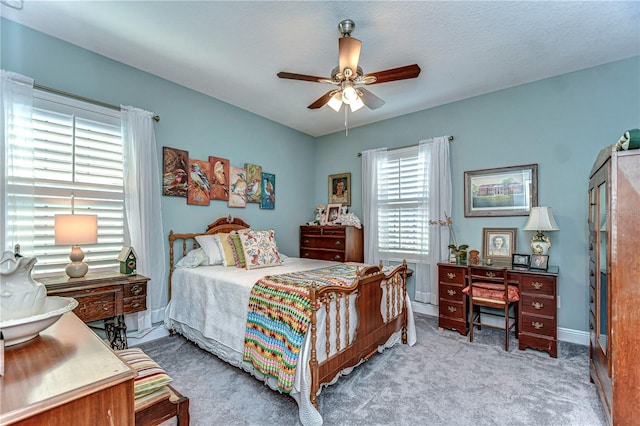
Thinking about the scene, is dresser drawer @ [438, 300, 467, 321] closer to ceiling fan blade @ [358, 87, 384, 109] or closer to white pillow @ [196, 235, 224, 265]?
ceiling fan blade @ [358, 87, 384, 109]

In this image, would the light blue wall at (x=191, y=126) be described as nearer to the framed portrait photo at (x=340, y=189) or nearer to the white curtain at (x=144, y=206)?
the white curtain at (x=144, y=206)

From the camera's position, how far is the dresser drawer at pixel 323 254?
445 centimetres

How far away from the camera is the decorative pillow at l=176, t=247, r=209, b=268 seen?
10.9 ft

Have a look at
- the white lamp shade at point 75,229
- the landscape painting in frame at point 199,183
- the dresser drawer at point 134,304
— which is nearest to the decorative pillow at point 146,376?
the dresser drawer at point 134,304

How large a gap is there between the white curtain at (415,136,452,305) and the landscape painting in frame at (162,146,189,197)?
3214mm

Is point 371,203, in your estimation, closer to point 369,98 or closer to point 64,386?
point 369,98

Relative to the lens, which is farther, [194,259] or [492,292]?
[194,259]

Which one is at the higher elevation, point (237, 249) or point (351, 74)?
point (351, 74)

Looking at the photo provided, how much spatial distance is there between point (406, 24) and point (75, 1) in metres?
2.58

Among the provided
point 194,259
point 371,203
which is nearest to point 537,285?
point 371,203

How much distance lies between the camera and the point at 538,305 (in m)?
2.91

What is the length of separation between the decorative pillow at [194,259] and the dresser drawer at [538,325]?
349 cm

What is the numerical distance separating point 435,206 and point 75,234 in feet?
12.9

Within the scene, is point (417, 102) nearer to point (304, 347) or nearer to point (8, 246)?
point (304, 347)
